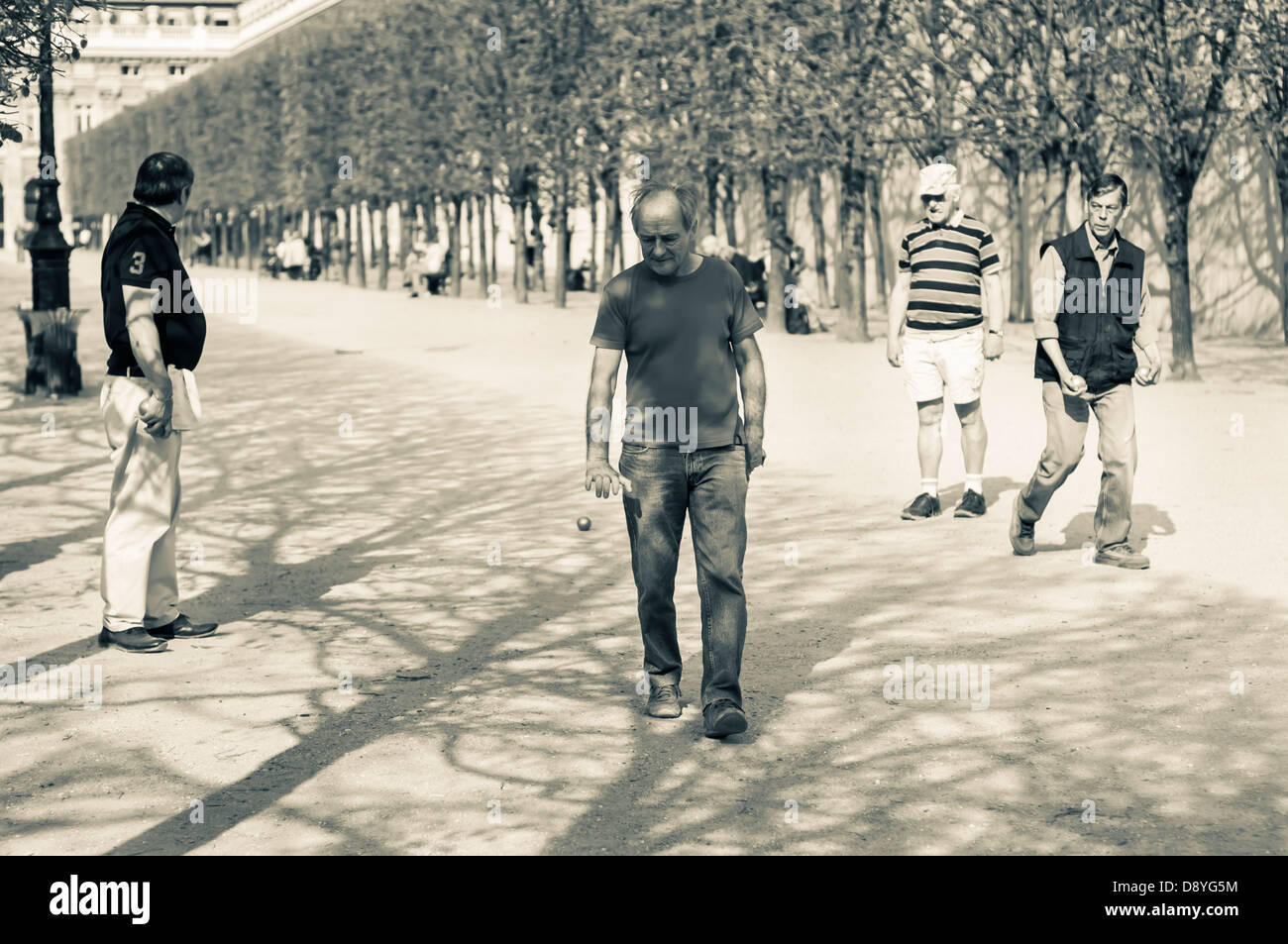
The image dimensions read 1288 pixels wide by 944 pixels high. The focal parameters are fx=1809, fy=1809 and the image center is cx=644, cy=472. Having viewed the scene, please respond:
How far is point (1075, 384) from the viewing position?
28.7 ft

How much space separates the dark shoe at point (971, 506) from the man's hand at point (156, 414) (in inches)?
193

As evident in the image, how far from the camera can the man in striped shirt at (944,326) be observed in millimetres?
10219

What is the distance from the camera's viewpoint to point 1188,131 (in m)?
18.0

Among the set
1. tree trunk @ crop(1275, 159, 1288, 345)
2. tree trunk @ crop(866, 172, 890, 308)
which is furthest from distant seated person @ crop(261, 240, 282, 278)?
tree trunk @ crop(1275, 159, 1288, 345)

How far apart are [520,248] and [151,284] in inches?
1178

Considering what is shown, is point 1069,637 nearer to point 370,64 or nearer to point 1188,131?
point 1188,131

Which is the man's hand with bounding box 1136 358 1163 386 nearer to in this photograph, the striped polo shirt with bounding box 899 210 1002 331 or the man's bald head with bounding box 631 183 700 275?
the striped polo shirt with bounding box 899 210 1002 331

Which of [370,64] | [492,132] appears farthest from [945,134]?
[370,64]

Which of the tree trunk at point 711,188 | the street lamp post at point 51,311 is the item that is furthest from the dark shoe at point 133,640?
the tree trunk at point 711,188

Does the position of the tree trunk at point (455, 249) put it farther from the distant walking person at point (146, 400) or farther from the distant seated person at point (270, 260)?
the distant walking person at point (146, 400)

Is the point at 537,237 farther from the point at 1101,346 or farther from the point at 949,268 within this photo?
the point at 1101,346

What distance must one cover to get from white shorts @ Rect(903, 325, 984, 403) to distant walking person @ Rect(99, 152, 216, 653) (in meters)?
4.50

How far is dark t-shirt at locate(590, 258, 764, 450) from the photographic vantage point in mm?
5906

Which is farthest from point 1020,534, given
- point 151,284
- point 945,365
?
point 151,284
